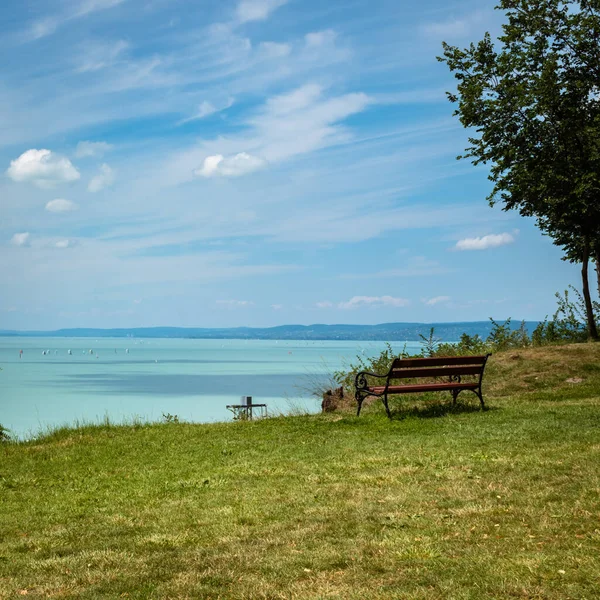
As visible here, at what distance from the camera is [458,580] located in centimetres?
496

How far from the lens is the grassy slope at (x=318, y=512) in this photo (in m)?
5.16

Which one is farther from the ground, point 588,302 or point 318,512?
point 588,302

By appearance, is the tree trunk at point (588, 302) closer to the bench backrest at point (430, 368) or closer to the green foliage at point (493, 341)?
the green foliage at point (493, 341)

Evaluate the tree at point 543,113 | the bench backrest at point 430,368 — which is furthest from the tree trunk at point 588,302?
the bench backrest at point 430,368

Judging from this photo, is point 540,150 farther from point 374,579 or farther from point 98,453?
point 374,579

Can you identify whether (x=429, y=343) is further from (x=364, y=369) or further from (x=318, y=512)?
(x=318, y=512)

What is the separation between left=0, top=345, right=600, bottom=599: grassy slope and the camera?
16.9 ft

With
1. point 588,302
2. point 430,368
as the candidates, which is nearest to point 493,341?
point 588,302

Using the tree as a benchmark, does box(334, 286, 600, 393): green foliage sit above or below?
below

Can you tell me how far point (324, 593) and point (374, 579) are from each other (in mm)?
415

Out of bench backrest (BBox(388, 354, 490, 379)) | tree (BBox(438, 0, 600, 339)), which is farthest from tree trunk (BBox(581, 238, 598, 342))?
bench backrest (BBox(388, 354, 490, 379))

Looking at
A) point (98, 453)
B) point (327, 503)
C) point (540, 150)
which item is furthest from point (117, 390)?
point (327, 503)

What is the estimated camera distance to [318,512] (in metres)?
7.00

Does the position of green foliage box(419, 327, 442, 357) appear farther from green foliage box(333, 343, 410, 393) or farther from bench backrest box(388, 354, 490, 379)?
bench backrest box(388, 354, 490, 379)
